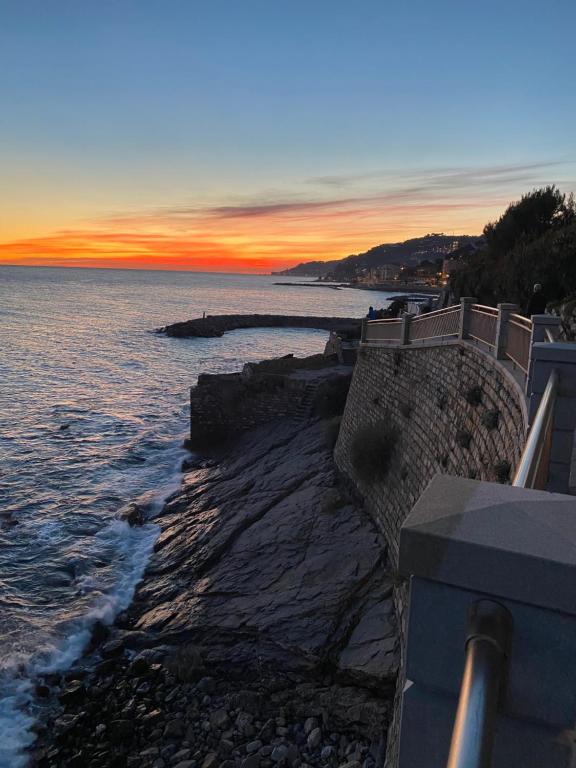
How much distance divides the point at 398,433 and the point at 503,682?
1332 cm

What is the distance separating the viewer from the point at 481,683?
5.08 ft

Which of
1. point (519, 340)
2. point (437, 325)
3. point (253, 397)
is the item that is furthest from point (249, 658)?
point (253, 397)

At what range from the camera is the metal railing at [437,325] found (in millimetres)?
12898

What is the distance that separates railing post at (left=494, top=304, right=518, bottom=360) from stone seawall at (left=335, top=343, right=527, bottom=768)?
0.19 m

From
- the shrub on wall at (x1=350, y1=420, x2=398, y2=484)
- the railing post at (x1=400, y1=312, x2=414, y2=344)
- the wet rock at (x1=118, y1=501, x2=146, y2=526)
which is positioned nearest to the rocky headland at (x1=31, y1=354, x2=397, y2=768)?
the shrub on wall at (x1=350, y1=420, x2=398, y2=484)

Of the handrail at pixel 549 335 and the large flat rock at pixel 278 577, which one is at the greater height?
the handrail at pixel 549 335

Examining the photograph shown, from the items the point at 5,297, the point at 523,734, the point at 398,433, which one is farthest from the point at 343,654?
the point at 5,297

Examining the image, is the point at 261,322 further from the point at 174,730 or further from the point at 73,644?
the point at 174,730

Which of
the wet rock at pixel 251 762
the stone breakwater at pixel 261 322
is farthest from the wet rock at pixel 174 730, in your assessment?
the stone breakwater at pixel 261 322

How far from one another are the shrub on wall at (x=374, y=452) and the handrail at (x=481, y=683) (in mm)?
12906

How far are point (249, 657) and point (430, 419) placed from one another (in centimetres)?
645

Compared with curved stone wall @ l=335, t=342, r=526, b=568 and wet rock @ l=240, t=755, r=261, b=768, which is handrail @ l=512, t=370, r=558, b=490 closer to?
curved stone wall @ l=335, t=342, r=526, b=568

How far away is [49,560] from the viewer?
15.5 m

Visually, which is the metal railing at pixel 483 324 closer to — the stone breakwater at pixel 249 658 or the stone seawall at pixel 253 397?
the stone breakwater at pixel 249 658
